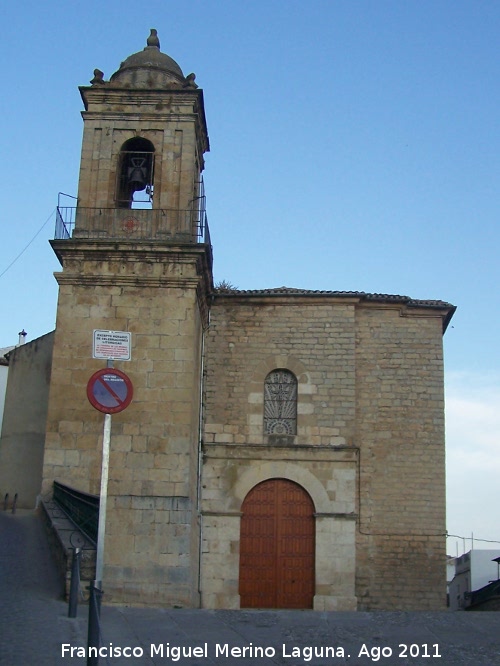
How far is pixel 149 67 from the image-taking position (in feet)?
58.6

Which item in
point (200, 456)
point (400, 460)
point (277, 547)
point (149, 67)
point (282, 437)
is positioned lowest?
point (277, 547)

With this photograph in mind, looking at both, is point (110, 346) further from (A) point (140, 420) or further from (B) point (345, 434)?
(B) point (345, 434)

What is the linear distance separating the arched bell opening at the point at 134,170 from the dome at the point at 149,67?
1.32 m

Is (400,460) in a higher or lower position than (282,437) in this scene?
lower

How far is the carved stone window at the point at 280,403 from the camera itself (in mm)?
18062

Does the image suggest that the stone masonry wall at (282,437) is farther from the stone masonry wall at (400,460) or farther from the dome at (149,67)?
the dome at (149,67)

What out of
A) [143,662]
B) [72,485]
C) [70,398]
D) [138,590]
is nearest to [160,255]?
[70,398]

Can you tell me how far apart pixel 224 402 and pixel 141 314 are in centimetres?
302

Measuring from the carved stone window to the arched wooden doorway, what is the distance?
107 centimetres

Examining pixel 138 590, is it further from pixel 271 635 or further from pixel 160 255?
pixel 160 255

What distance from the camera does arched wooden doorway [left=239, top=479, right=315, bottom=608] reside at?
17109 millimetres

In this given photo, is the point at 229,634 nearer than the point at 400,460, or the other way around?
the point at 229,634

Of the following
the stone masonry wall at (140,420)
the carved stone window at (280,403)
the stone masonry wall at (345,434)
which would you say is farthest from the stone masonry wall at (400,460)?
the stone masonry wall at (140,420)

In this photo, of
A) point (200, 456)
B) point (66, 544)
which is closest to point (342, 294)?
point (200, 456)
